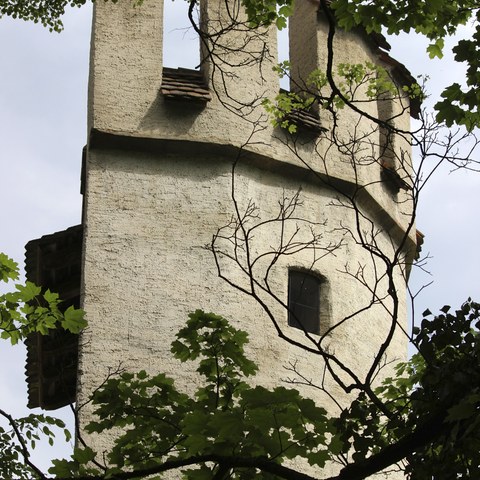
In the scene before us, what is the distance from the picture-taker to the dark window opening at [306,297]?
12.8m

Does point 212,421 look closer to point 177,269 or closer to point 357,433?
point 357,433

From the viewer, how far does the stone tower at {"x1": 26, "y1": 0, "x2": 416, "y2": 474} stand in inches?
476

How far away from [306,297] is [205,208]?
1.38 metres

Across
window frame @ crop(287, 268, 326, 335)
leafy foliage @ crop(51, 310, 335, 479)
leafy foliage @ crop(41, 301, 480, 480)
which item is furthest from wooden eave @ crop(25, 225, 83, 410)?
leafy foliage @ crop(41, 301, 480, 480)

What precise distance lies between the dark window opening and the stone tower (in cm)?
1

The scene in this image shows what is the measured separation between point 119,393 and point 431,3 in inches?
132

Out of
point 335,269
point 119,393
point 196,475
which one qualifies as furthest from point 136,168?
point 196,475

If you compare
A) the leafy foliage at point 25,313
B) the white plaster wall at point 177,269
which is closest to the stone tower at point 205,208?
the white plaster wall at point 177,269

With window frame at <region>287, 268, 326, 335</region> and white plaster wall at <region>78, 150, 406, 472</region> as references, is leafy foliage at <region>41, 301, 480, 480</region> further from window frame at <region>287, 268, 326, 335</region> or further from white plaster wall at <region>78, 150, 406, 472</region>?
window frame at <region>287, 268, 326, 335</region>

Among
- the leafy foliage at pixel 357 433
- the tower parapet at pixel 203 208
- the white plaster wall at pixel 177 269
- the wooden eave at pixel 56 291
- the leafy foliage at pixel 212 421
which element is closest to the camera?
the leafy foliage at pixel 357 433

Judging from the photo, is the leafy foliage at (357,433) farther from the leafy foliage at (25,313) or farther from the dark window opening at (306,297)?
the dark window opening at (306,297)

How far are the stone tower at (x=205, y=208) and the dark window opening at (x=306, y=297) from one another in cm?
1

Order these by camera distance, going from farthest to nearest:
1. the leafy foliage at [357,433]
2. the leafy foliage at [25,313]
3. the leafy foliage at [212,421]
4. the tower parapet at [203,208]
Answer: the tower parapet at [203,208] < the leafy foliage at [25,313] < the leafy foliage at [212,421] < the leafy foliage at [357,433]

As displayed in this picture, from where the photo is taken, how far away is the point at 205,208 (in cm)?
1281
